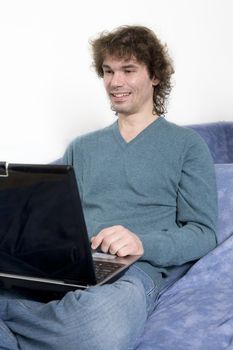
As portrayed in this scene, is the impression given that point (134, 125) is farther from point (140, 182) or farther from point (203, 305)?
point (203, 305)

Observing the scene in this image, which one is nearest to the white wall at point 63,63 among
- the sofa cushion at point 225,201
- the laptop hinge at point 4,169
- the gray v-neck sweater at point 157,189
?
the gray v-neck sweater at point 157,189

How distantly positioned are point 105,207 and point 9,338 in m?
0.50

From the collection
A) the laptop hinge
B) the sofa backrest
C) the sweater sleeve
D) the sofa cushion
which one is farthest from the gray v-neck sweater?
the sofa backrest

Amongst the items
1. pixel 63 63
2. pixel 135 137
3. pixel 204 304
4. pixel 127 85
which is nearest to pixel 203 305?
pixel 204 304

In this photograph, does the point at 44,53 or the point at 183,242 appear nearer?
the point at 183,242

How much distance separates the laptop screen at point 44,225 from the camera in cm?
84

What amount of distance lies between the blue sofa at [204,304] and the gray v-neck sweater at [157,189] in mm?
52

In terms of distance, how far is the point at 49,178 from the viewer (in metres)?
0.83

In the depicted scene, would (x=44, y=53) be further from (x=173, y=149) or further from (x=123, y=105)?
(x=173, y=149)

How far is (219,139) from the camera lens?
2.13m

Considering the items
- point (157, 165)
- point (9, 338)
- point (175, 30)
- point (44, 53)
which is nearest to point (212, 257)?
point (157, 165)

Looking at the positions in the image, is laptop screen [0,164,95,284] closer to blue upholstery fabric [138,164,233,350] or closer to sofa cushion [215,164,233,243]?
blue upholstery fabric [138,164,233,350]

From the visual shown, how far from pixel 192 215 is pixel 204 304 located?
0.25m

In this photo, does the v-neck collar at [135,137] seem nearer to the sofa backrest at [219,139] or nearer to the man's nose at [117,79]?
the man's nose at [117,79]
